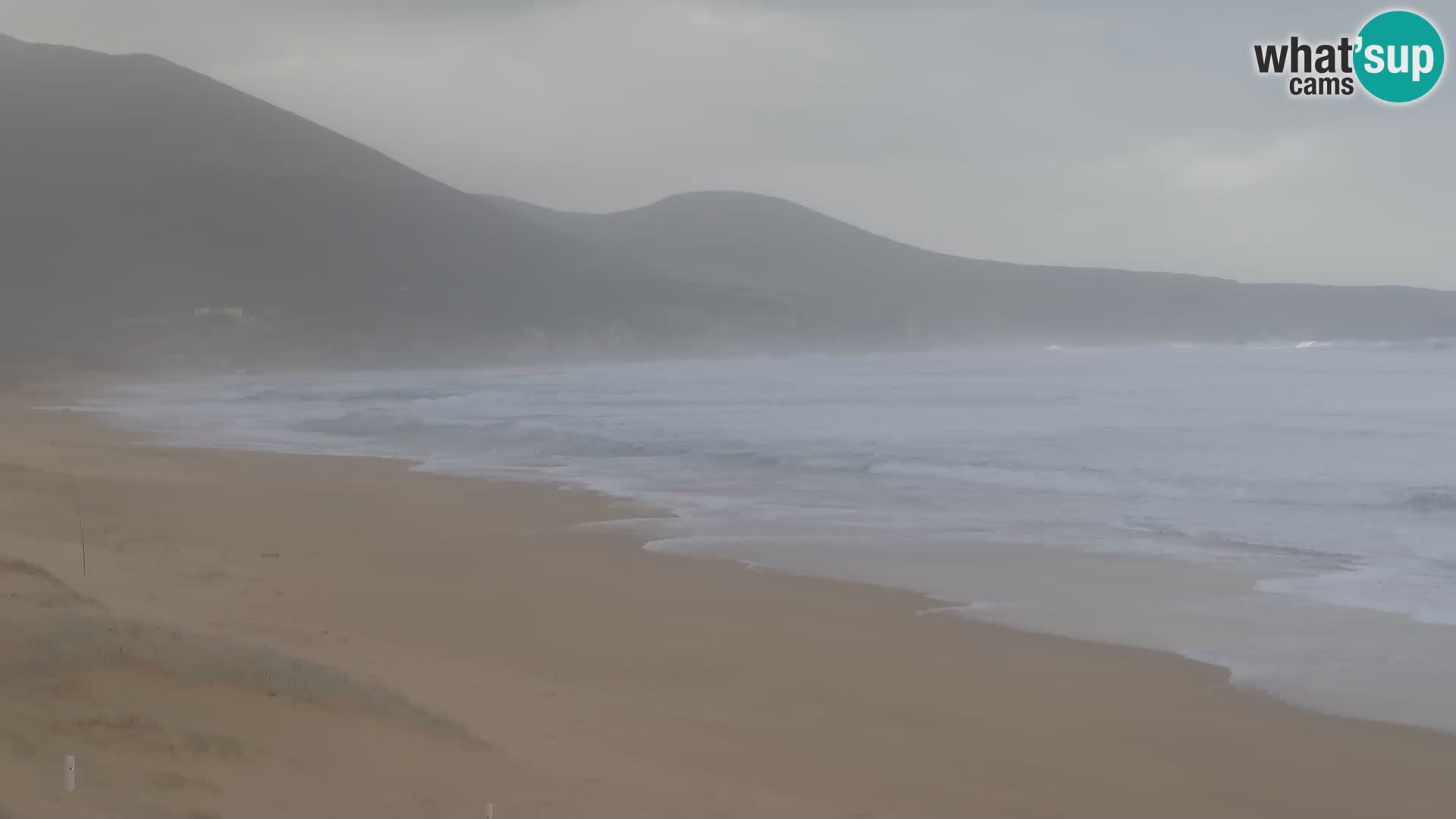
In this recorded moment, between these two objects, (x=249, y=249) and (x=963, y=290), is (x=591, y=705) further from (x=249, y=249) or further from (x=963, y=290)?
(x=963, y=290)

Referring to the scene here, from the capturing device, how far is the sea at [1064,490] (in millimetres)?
7281

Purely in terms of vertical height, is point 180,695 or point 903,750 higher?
point 180,695

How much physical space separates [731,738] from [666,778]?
677 millimetres

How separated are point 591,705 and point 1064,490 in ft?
32.1

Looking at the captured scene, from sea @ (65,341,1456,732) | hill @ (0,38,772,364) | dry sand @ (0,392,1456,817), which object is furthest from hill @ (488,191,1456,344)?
dry sand @ (0,392,1456,817)

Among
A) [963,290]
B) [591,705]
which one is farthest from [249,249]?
[591,705]

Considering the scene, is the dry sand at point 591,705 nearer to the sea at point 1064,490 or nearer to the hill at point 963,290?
the sea at point 1064,490

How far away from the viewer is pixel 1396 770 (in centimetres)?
483

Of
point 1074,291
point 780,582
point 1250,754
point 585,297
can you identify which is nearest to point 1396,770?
point 1250,754

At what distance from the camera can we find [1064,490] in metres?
14.0

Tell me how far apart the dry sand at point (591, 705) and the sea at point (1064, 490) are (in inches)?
29.2

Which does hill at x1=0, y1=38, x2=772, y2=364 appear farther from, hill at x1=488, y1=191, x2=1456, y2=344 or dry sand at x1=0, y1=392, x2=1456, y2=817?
dry sand at x1=0, y1=392, x2=1456, y2=817

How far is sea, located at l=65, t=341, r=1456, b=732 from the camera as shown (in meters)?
7.28

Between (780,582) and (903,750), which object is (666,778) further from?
(780,582)
